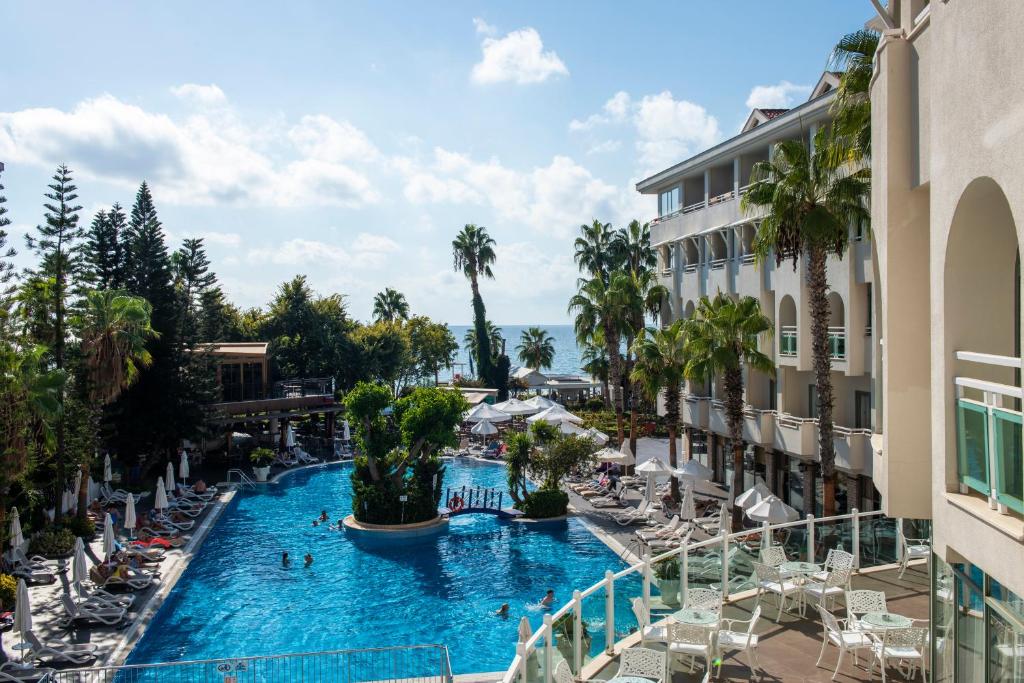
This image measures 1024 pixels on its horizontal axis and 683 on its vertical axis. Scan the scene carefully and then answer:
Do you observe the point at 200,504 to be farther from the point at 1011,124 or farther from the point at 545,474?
the point at 1011,124

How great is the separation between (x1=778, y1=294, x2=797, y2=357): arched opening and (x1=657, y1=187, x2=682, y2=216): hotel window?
989cm

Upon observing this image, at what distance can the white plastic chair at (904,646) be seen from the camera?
33.9 ft

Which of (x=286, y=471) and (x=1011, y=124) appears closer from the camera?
(x=1011, y=124)

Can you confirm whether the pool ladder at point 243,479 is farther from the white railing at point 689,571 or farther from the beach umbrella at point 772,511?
the white railing at point 689,571

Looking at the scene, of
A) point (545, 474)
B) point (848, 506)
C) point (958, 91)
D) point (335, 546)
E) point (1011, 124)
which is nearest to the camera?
point (1011, 124)

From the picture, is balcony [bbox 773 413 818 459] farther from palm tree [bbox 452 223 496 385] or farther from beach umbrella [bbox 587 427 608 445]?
palm tree [bbox 452 223 496 385]

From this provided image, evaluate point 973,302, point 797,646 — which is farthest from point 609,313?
point 973,302

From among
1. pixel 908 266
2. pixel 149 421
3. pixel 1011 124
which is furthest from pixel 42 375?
pixel 1011 124

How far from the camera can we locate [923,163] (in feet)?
25.2

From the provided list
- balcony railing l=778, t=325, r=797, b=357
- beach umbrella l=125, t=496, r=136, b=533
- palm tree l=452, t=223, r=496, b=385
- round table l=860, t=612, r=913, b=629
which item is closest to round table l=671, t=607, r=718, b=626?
round table l=860, t=612, r=913, b=629

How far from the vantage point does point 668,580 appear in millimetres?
12664

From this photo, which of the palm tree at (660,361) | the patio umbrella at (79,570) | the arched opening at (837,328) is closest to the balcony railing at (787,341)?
the arched opening at (837,328)

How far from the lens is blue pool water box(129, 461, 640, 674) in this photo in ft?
62.2

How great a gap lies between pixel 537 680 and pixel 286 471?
32.5 meters
